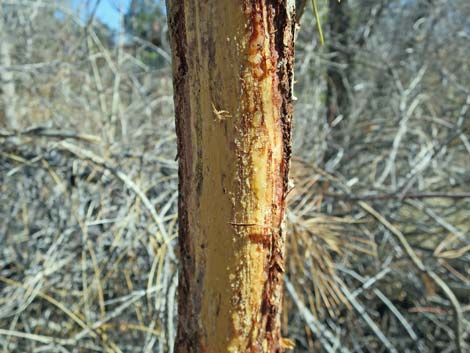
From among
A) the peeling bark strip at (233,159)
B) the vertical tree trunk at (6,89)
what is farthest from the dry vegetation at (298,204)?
the peeling bark strip at (233,159)

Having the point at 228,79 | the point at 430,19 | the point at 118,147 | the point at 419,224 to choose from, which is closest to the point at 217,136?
the point at 228,79

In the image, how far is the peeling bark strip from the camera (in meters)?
0.35

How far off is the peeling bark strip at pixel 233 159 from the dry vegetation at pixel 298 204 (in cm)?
15

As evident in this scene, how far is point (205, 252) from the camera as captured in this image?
407mm

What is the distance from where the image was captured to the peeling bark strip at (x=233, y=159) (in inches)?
14.0

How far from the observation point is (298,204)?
3.45 feet

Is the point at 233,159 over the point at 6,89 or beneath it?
beneath

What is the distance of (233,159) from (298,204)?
696 mm

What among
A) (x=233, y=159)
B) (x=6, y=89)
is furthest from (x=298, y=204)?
(x=6, y=89)

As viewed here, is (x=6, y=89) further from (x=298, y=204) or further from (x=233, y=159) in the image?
(x=233, y=159)

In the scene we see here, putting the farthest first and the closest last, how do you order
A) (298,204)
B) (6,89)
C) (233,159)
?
1. (6,89)
2. (298,204)
3. (233,159)

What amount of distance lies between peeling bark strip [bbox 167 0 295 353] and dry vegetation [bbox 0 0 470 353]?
149mm

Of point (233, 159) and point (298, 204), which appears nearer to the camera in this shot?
point (233, 159)

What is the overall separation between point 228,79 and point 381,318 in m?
1.19
